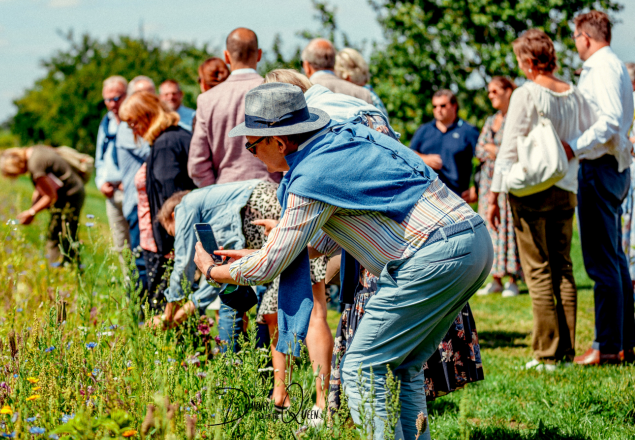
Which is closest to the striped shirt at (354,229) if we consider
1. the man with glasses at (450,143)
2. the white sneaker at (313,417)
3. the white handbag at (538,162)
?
the white sneaker at (313,417)

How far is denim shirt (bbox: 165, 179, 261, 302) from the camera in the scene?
3740 mm

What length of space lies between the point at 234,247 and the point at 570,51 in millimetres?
13345

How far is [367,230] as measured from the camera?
2447 millimetres

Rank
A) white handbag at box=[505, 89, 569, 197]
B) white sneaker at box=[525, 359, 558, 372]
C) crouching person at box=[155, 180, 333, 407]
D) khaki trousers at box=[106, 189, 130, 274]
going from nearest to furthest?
crouching person at box=[155, 180, 333, 407] < white handbag at box=[505, 89, 569, 197] < white sneaker at box=[525, 359, 558, 372] < khaki trousers at box=[106, 189, 130, 274]

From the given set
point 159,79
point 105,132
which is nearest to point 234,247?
point 105,132

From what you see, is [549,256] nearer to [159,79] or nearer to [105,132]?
[105,132]

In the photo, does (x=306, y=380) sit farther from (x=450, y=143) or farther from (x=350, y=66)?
(x=450, y=143)

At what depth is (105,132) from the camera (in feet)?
22.7

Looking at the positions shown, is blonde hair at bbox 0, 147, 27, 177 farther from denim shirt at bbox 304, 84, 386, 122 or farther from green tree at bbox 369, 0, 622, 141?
green tree at bbox 369, 0, 622, 141

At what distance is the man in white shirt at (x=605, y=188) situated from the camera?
441cm

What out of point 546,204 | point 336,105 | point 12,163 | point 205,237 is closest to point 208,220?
point 205,237

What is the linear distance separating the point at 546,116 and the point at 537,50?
0.43 meters

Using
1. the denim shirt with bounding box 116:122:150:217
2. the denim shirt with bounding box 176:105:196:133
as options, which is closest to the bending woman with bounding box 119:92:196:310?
the denim shirt with bounding box 116:122:150:217

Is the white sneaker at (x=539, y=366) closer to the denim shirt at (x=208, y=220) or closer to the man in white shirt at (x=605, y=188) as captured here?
the man in white shirt at (x=605, y=188)
